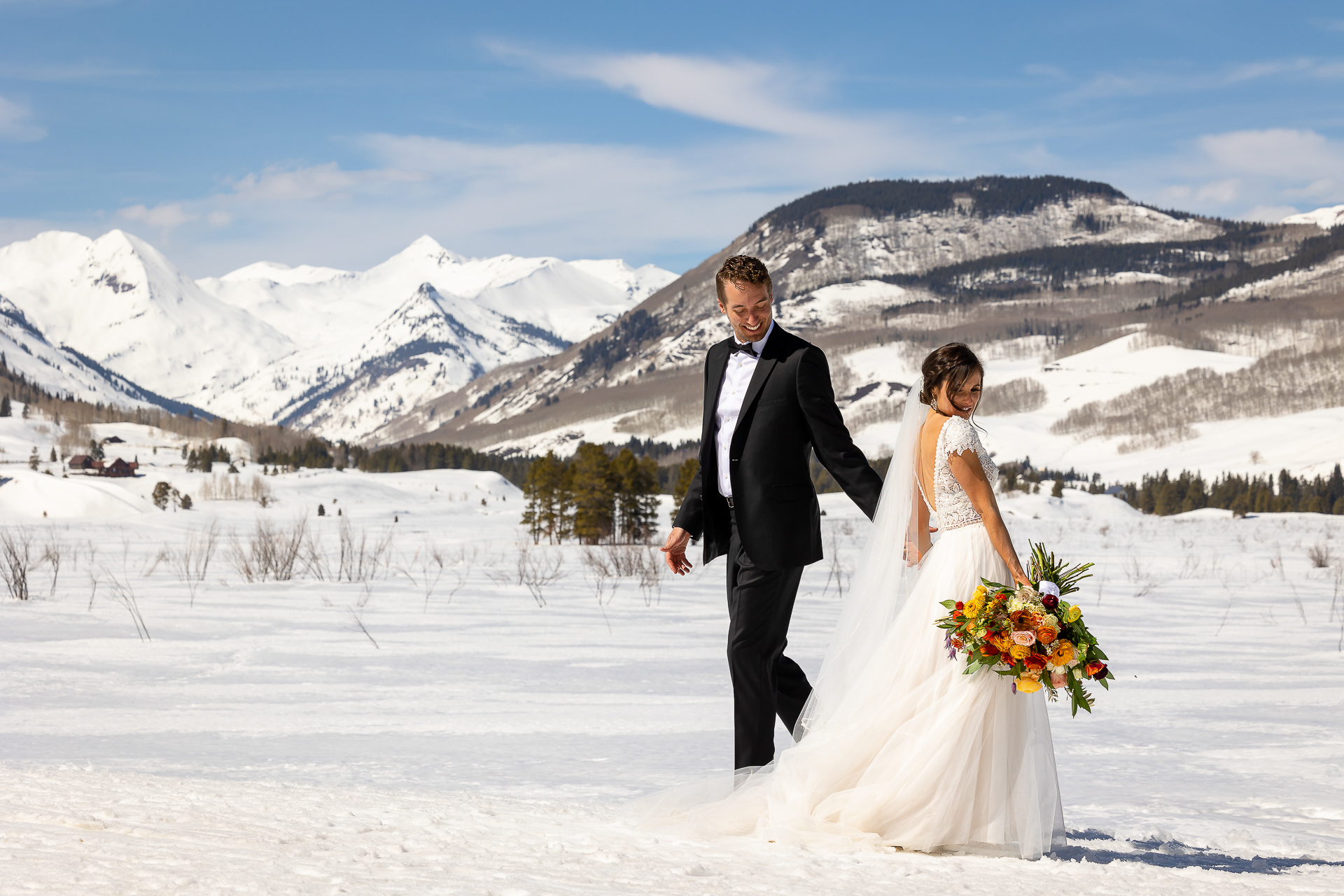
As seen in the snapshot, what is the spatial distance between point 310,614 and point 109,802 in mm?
7284

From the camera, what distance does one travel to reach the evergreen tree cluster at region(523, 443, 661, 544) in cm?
3581

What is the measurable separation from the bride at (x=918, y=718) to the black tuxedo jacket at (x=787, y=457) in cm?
22

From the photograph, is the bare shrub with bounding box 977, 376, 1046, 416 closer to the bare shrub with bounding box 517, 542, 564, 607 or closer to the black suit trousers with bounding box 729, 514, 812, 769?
the bare shrub with bounding box 517, 542, 564, 607

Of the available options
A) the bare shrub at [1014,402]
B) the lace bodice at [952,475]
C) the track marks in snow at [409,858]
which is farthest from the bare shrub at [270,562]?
the bare shrub at [1014,402]

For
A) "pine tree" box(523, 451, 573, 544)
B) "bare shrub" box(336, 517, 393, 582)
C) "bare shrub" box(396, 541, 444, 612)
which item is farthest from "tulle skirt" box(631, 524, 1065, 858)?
"pine tree" box(523, 451, 573, 544)

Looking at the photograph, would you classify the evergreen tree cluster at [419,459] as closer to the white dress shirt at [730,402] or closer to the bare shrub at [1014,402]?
the white dress shirt at [730,402]

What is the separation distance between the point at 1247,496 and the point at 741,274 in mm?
85816

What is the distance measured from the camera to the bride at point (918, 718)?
146 inches

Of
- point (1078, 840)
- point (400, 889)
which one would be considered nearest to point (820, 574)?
point (1078, 840)

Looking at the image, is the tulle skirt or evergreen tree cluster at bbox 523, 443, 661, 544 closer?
the tulle skirt

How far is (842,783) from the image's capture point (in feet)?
12.8

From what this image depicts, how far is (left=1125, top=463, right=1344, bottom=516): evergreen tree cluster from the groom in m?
74.5

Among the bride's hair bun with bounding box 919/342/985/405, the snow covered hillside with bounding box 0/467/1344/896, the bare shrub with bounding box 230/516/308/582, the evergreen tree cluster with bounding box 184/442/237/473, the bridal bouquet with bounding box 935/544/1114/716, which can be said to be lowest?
the snow covered hillside with bounding box 0/467/1344/896

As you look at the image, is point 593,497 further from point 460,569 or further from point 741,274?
point 741,274
